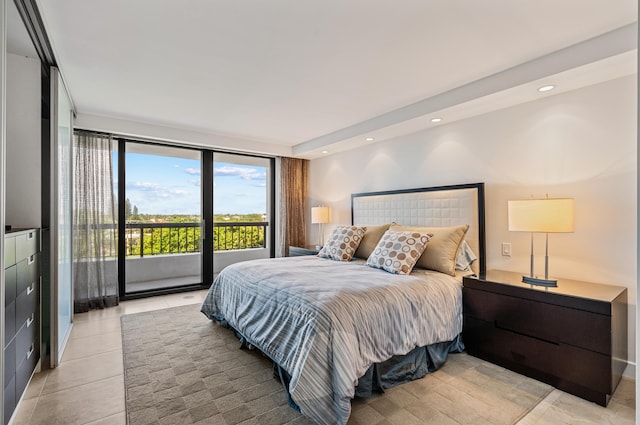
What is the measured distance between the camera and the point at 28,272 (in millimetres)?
2119

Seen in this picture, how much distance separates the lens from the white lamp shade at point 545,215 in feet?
7.62

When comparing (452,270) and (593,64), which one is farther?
(452,270)

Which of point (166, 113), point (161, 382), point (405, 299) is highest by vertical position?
point (166, 113)

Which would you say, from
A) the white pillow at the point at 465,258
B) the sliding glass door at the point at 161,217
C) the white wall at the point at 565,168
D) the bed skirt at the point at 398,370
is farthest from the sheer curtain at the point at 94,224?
the white pillow at the point at 465,258

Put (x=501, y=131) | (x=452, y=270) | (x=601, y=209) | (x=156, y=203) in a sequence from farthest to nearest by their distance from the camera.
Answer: (x=156, y=203) → (x=501, y=131) → (x=452, y=270) → (x=601, y=209)

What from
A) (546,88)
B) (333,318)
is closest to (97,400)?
(333,318)

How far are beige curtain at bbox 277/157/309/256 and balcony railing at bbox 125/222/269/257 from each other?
1.38 feet

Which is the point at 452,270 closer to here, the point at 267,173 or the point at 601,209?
the point at 601,209

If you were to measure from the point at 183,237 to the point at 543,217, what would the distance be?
16.3 feet

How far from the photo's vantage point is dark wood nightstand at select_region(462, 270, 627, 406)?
6.61 feet

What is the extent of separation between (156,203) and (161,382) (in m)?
3.22

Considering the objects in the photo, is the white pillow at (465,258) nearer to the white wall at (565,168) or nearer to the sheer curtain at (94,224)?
the white wall at (565,168)

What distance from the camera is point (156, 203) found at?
4.82m

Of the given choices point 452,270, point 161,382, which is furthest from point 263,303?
point 452,270
